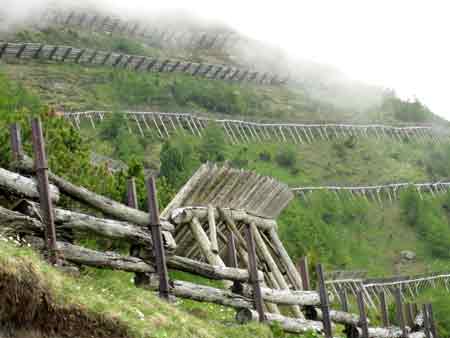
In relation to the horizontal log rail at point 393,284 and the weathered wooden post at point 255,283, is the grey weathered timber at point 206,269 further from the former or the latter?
the horizontal log rail at point 393,284

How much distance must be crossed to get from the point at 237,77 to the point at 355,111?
51.1 feet

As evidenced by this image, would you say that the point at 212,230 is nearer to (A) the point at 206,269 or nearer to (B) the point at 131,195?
(A) the point at 206,269

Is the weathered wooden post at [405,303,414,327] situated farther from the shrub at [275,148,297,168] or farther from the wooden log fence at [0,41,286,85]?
the wooden log fence at [0,41,286,85]

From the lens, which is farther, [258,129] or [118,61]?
[118,61]

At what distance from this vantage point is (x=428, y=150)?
10831cm

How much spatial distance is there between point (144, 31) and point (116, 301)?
4756 inches

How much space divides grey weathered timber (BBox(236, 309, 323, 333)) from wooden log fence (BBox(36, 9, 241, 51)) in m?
95.0

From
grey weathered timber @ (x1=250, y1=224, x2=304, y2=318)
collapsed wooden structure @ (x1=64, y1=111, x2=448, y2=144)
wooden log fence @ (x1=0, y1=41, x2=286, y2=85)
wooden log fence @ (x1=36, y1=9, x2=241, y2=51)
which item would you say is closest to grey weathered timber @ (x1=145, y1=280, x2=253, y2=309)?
grey weathered timber @ (x1=250, y1=224, x2=304, y2=318)

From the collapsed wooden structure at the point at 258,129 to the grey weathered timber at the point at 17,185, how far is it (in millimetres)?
57076

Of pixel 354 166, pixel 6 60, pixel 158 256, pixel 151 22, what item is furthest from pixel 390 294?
pixel 151 22

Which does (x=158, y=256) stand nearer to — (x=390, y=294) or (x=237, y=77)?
(x=390, y=294)

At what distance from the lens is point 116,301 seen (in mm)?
11961

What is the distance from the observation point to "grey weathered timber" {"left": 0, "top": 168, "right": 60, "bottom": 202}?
39.9ft

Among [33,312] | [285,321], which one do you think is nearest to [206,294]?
[285,321]
